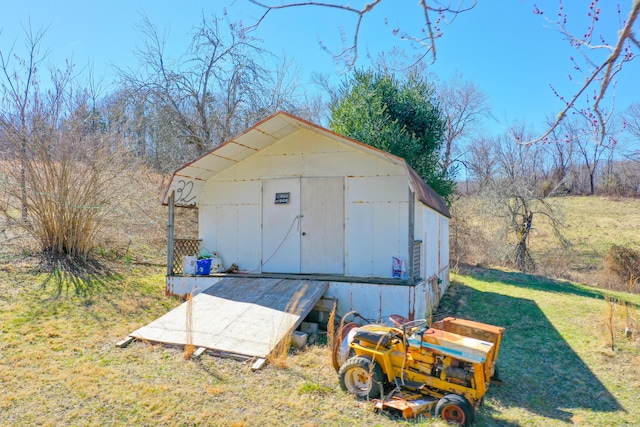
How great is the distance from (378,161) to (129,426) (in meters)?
6.04

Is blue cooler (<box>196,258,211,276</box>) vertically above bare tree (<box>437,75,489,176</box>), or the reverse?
bare tree (<box>437,75,489,176</box>)

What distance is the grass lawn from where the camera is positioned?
4.13m

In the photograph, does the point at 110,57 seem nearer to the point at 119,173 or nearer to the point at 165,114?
the point at 165,114

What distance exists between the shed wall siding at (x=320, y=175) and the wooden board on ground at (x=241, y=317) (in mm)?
1147

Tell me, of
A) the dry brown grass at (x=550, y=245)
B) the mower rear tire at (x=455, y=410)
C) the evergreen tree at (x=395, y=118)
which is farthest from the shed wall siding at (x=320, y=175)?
the dry brown grass at (x=550, y=245)

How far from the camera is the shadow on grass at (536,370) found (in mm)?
4941

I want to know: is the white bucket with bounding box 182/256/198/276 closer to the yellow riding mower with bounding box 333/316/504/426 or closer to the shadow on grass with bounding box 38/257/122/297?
the shadow on grass with bounding box 38/257/122/297

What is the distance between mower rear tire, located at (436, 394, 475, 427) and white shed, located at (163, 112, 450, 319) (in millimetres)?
3111

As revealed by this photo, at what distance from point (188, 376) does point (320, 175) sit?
4832 mm


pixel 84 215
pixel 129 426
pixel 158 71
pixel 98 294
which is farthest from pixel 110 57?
pixel 129 426

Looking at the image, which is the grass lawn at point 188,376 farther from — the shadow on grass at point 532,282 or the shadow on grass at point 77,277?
the shadow on grass at point 532,282

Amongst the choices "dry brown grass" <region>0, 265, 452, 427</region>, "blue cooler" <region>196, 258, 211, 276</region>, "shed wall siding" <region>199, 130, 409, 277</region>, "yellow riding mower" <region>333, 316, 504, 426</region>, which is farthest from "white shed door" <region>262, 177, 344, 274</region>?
"yellow riding mower" <region>333, 316, 504, 426</region>

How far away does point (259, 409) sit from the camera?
166 inches

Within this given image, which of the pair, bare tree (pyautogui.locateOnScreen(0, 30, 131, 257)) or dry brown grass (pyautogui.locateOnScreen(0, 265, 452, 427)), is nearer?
dry brown grass (pyautogui.locateOnScreen(0, 265, 452, 427))
